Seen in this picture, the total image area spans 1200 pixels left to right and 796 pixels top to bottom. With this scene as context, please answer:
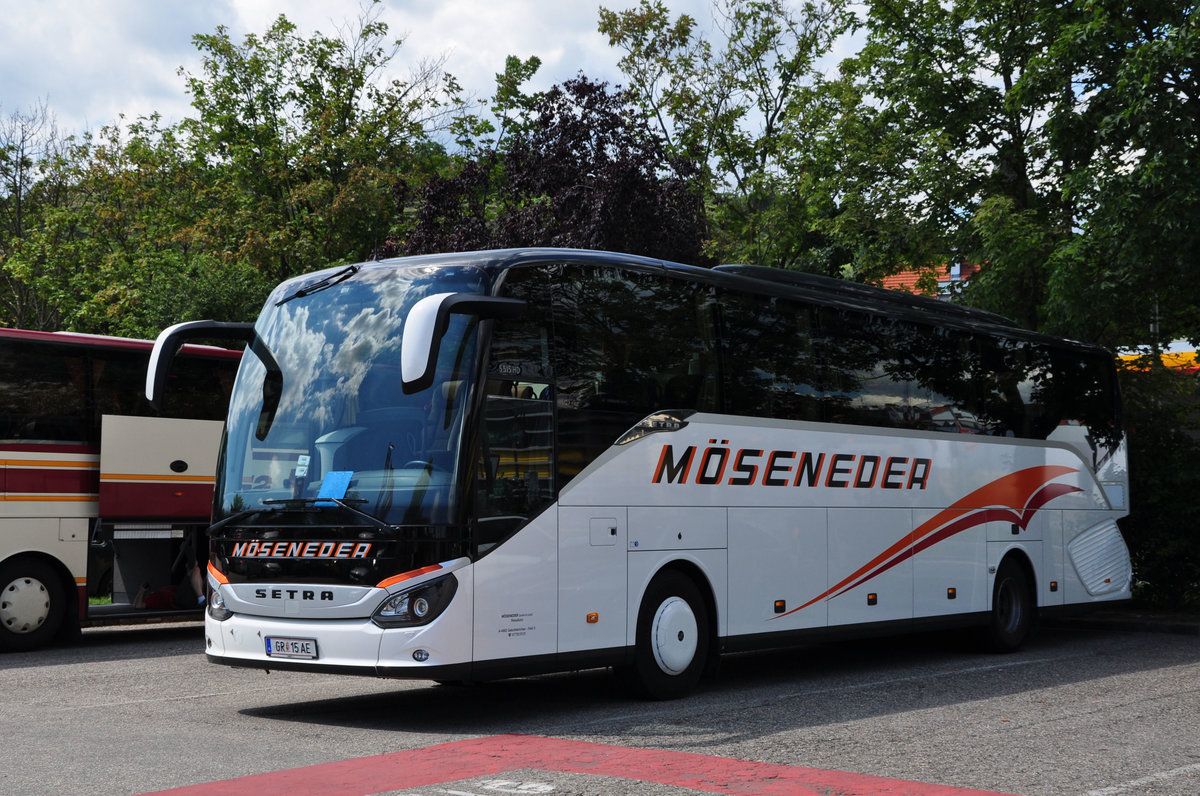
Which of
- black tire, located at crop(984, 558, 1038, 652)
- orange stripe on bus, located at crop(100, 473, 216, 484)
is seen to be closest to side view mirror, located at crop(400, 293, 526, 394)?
orange stripe on bus, located at crop(100, 473, 216, 484)

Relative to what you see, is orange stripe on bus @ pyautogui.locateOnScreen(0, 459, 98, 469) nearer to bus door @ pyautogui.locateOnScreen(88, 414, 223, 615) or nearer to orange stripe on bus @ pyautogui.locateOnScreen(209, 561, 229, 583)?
bus door @ pyautogui.locateOnScreen(88, 414, 223, 615)

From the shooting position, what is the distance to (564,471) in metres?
9.96

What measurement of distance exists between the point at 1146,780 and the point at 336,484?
5552 mm

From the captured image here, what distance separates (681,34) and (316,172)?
9.83 metres

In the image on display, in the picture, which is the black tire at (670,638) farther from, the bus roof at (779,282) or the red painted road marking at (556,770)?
the bus roof at (779,282)

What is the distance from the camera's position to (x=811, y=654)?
1521 centimetres

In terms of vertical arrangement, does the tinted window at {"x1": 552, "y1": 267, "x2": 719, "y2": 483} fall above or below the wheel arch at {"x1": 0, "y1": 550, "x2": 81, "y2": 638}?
above

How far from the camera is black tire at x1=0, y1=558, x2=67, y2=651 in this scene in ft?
48.7

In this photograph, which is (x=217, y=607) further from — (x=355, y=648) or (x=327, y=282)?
(x=327, y=282)

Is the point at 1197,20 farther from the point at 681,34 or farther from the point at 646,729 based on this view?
the point at 681,34

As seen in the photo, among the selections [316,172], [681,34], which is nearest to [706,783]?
[681,34]

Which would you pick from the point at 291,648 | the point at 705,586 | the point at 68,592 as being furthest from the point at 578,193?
the point at 291,648

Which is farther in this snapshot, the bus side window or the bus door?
the bus door

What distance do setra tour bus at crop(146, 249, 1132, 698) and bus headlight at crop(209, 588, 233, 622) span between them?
20 millimetres
